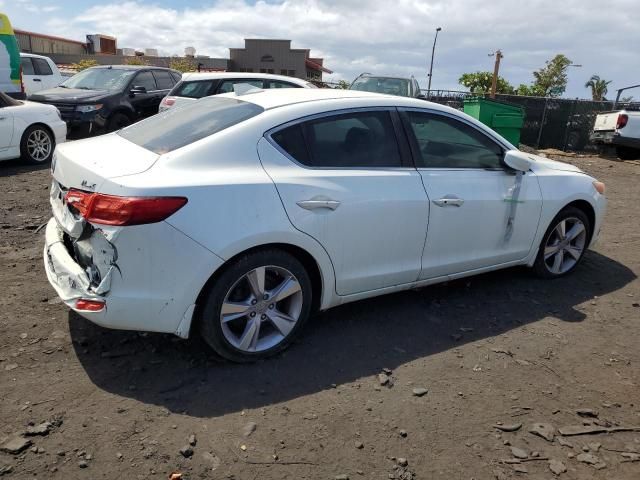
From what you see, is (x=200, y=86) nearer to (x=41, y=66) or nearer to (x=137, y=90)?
(x=137, y=90)

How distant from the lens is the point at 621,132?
1452 centimetres

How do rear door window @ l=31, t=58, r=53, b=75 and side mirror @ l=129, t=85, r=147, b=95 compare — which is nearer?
side mirror @ l=129, t=85, r=147, b=95

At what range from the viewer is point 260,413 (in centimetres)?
285

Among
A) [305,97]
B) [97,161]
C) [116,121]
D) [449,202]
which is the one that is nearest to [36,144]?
[116,121]

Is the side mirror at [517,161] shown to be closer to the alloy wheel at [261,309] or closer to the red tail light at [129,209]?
the alloy wheel at [261,309]

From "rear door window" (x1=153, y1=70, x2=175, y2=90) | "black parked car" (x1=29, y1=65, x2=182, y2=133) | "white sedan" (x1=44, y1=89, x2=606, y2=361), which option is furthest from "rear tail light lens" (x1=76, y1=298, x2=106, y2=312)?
"rear door window" (x1=153, y1=70, x2=175, y2=90)

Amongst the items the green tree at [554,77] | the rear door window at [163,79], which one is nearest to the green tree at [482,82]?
the green tree at [554,77]

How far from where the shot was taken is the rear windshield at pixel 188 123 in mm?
3303

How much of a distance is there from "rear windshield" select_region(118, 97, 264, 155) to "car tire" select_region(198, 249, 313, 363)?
849mm

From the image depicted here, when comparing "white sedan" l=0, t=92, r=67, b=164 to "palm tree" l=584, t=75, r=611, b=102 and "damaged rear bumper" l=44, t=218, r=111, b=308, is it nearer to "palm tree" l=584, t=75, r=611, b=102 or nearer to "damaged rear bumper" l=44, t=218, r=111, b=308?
"damaged rear bumper" l=44, t=218, r=111, b=308

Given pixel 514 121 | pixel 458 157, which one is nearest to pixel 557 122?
pixel 514 121

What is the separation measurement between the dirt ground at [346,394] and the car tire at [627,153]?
1248cm

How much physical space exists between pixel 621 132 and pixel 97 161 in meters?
15.0

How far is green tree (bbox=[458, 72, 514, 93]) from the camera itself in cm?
4219
